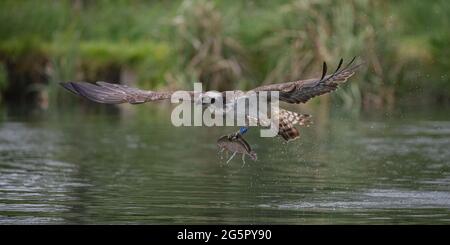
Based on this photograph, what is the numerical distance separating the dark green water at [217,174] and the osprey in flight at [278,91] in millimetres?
788

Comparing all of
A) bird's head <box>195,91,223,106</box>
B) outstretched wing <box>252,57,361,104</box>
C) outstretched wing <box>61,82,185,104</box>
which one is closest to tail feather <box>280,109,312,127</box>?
outstretched wing <box>252,57,361,104</box>

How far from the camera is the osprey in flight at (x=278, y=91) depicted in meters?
11.3

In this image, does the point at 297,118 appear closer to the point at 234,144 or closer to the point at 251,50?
the point at 234,144

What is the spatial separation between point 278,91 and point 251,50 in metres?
15.2

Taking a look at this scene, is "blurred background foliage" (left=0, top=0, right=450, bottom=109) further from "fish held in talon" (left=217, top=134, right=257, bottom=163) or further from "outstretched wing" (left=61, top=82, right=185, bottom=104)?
"outstretched wing" (left=61, top=82, right=185, bottom=104)

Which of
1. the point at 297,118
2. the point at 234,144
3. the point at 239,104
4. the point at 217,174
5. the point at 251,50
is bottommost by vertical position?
the point at 217,174

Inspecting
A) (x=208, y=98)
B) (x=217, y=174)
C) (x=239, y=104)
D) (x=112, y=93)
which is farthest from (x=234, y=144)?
(x=217, y=174)

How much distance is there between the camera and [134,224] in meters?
10.2

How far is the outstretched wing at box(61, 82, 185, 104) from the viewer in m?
11.4

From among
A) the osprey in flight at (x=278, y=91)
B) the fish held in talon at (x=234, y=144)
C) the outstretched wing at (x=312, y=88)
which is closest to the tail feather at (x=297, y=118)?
Answer: the osprey in flight at (x=278, y=91)

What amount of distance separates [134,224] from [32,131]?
31.2 ft

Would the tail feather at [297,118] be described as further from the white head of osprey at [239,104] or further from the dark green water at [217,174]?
the dark green water at [217,174]

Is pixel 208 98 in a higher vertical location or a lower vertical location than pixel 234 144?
higher

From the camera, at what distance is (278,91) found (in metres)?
11.3
